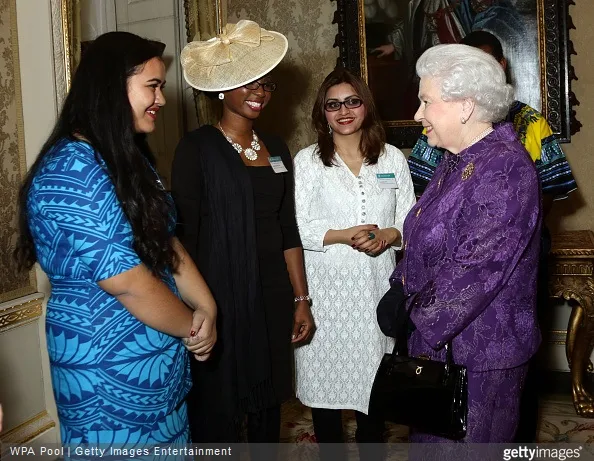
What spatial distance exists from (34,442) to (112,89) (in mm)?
2150

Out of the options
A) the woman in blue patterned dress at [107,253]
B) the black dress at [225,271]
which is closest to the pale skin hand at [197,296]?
the woman in blue patterned dress at [107,253]

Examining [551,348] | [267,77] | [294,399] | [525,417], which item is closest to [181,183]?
[267,77]

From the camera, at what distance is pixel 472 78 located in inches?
83.0

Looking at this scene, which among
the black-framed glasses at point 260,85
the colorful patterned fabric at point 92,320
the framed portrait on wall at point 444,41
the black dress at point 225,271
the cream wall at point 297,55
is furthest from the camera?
the cream wall at point 297,55

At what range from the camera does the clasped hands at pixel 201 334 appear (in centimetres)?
213

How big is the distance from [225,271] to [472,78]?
1265 mm

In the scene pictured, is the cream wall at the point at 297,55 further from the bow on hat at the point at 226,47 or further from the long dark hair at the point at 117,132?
the long dark hair at the point at 117,132

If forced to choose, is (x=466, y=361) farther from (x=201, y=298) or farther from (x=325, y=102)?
(x=325, y=102)

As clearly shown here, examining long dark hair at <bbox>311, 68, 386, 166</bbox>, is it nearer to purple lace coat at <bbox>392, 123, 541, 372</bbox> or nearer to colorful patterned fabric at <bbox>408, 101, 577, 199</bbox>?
colorful patterned fabric at <bbox>408, 101, 577, 199</bbox>

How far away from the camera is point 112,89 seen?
6.43ft

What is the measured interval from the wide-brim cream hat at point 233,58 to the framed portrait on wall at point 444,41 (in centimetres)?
166

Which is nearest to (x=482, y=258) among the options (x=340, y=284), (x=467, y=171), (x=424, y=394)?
(x=467, y=171)

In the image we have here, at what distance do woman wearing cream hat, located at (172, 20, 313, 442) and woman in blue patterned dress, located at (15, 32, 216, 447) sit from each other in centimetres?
73

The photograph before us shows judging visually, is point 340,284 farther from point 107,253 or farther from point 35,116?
point 35,116
